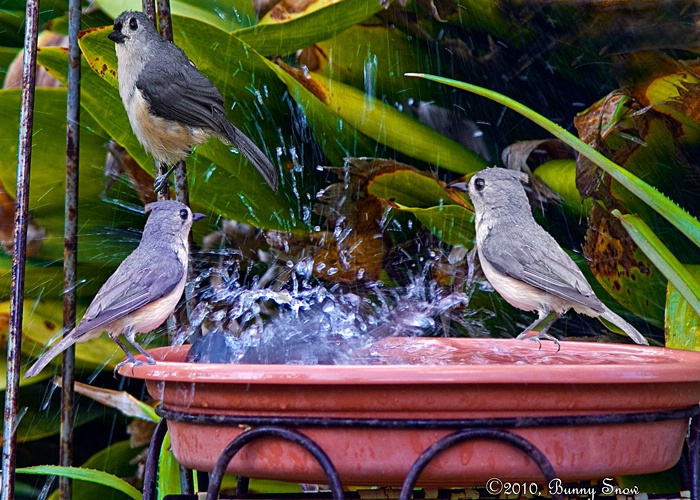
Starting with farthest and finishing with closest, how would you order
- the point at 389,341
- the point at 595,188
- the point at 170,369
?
the point at 595,188, the point at 389,341, the point at 170,369

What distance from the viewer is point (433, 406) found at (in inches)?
50.9

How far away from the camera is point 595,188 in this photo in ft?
8.63

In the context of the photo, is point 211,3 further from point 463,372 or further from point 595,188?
point 463,372

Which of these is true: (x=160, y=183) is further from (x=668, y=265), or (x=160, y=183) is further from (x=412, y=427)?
(x=668, y=265)

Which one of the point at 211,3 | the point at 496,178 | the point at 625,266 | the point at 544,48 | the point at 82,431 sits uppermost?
the point at 211,3

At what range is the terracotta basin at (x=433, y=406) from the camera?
126cm

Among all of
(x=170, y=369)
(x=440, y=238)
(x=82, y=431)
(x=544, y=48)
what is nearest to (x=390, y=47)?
(x=544, y=48)

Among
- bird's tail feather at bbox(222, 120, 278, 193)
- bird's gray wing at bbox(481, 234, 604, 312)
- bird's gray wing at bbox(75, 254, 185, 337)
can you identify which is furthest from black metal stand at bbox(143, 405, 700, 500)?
bird's tail feather at bbox(222, 120, 278, 193)

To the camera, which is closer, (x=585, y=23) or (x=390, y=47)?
(x=585, y=23)

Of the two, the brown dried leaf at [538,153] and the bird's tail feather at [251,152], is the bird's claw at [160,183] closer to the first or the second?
the bird's tail feather at [251,152]

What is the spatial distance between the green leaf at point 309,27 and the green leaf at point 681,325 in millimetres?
1336

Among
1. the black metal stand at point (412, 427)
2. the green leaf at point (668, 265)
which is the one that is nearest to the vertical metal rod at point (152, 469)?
the black metal stand at point (412, 427)

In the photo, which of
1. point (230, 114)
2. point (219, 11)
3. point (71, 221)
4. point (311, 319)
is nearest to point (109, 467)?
point (71, 221)

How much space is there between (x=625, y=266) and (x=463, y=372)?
1.59m
